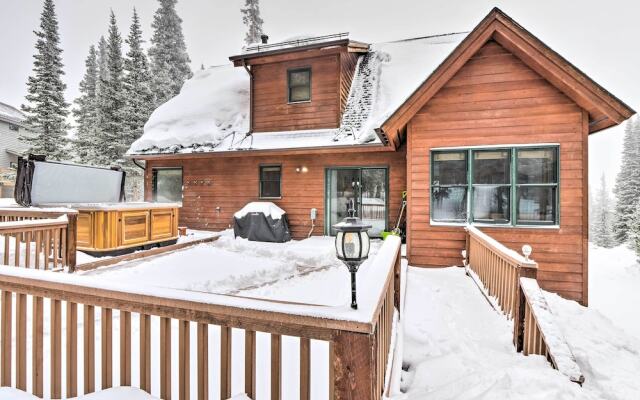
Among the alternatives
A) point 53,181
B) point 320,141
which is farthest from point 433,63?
point 53,181

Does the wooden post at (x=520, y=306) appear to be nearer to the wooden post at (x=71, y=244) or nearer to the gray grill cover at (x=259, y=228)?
the wooden post at (x=71, y=244)

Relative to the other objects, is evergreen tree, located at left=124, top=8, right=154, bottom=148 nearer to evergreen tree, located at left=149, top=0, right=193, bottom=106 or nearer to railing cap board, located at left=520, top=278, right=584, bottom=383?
evergreen tree, located at left=149, top=0, right=193, bottom=106

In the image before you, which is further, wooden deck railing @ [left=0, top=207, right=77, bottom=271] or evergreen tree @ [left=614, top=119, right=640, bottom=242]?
evergreen tree @ [left=614, top=119, right=640, bottom=242]

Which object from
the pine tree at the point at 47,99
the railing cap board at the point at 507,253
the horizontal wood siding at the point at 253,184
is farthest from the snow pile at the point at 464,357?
the pine tree at the point at 47,99

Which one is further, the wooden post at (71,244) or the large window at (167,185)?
the large window at (167,185)

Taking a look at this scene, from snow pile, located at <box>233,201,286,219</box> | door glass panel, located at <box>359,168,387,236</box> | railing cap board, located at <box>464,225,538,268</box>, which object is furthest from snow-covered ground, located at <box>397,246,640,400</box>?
snow pile, located at <box>233,201,286,219</box>

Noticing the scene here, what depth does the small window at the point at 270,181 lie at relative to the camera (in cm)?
1011

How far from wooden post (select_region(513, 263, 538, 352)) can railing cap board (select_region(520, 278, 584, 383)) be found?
66mm

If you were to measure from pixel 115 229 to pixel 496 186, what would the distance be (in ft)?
25.1

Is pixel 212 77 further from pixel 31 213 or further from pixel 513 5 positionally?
pixel 513 5

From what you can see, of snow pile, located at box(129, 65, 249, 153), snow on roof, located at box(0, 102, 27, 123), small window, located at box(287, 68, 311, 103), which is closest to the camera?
small window, located at box(287, 68, 311, 103)

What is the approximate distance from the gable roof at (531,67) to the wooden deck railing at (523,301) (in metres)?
2.75

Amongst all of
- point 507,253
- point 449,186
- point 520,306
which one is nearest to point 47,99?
point 449,186

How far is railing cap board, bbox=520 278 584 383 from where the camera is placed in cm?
234
